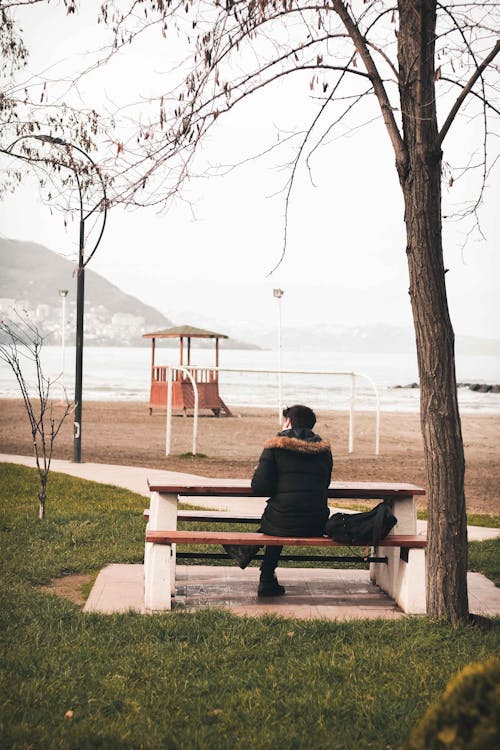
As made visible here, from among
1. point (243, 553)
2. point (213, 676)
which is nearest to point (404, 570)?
point (243, 553)

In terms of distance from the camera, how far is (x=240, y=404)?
133 ft

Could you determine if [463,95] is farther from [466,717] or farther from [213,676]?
[466,717]

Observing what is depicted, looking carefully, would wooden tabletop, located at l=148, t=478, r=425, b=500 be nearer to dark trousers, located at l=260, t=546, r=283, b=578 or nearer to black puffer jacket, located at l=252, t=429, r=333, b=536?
black puffer jacket, located at l=252, t=429, r=333, b=536

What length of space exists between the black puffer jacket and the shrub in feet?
12.2

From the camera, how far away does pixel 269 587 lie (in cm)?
621

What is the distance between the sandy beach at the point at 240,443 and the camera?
605 inches

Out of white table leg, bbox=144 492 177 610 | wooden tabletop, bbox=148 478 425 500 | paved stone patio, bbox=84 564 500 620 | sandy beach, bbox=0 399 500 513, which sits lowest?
sandy beach, bbox=0 399 500 513

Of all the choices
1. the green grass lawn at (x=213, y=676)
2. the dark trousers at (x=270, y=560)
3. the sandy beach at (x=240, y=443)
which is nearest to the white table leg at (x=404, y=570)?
the green grass lawn at (x=213, y=676)

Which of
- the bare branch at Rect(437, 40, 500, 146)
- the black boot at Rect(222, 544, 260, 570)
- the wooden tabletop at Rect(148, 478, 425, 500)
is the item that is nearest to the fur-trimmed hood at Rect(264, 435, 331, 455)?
the wooden tabletop at Rect(148, 478, 425, 500)

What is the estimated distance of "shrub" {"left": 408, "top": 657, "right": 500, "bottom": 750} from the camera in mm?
1904

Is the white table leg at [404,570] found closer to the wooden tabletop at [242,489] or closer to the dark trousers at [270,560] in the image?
the wooden tabletop at [242,489]

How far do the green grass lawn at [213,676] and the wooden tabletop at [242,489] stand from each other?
75cm

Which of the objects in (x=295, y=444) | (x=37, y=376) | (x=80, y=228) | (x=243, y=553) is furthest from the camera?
(x=80, y=228)

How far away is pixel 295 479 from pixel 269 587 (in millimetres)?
845
